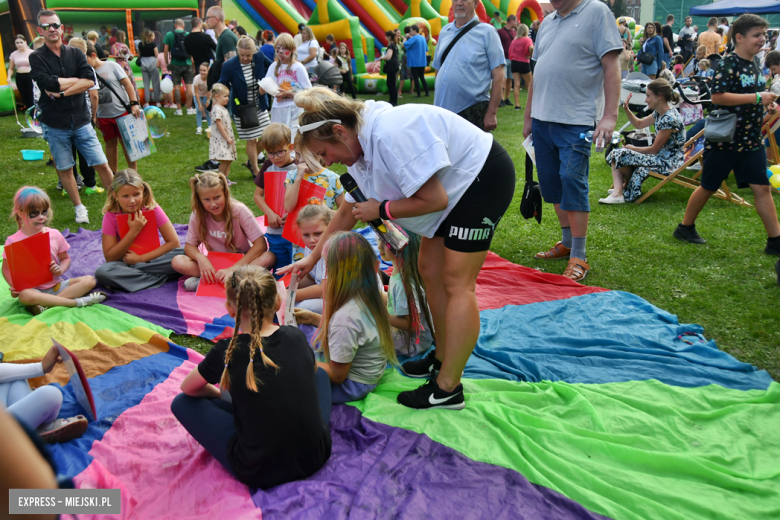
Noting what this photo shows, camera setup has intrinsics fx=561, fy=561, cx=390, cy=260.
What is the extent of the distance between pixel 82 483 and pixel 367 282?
1.49m

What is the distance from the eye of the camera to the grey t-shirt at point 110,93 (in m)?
6.92

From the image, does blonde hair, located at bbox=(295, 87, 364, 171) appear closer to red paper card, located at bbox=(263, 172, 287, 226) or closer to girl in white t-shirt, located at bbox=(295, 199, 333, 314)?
girl in white t-shirt, located at bbox=(295, 199, 333, 314)

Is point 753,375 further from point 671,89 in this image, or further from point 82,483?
point 671,89

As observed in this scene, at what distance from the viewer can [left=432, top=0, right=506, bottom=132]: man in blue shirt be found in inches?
196

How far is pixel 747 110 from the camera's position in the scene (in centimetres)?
453

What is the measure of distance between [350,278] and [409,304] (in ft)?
1.84

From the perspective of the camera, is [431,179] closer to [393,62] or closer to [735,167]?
[735,167]

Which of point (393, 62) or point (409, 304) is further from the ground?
point (393, 62)

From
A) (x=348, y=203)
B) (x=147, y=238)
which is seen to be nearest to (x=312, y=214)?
(x=348, y=203)

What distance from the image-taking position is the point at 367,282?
9.06 feet

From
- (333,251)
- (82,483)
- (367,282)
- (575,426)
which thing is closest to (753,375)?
(575,426)

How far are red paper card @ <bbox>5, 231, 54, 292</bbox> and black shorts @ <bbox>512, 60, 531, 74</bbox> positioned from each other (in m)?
11.3

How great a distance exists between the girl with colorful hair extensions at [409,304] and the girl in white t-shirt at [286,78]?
14.4 ft

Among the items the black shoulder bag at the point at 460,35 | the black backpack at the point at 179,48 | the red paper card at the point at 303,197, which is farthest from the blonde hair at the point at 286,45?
the black backpack at the point at 179,48
